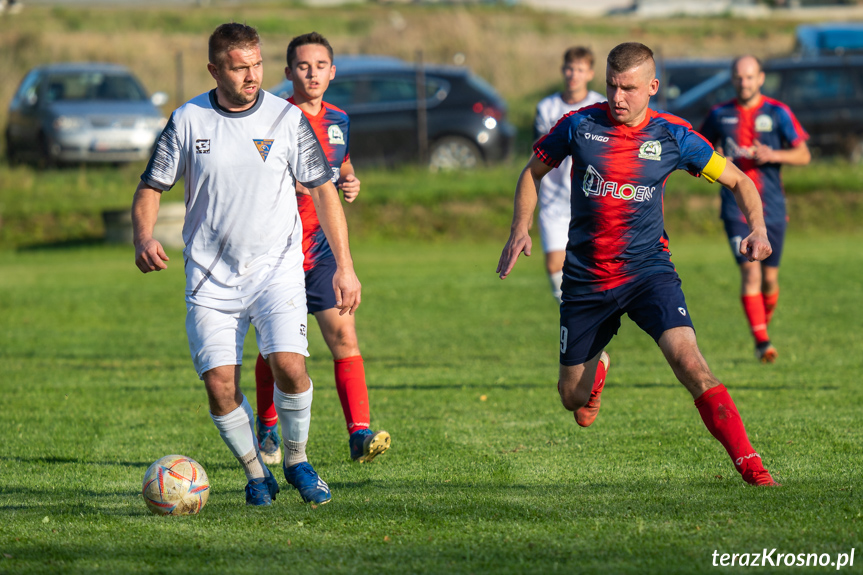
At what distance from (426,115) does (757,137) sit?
10.5 meters

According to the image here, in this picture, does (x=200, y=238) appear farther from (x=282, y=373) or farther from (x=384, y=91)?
(x=384, y=91)

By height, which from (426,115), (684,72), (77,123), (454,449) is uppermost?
(684,72)

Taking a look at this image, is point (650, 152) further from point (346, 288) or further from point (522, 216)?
point (346, 288)

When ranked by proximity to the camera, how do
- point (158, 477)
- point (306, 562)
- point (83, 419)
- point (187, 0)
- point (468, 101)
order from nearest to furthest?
point (306, 562), point (158, 477), point (83, 419), point (468, 101), point (187, 0)

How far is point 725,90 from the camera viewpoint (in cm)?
1903

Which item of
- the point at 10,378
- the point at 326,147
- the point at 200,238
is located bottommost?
the point at 10,378

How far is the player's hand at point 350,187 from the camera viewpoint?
596 centimetres

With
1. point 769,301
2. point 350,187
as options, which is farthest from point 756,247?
point 769,301

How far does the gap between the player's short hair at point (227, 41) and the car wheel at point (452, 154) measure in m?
14.7

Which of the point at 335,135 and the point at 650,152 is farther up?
the point at 335,135

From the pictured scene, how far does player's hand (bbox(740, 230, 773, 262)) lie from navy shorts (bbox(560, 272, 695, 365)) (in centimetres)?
40

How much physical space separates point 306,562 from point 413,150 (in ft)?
52.0

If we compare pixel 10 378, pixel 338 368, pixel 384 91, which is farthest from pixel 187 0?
pixel 338 368

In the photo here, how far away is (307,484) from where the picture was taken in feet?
16.2
